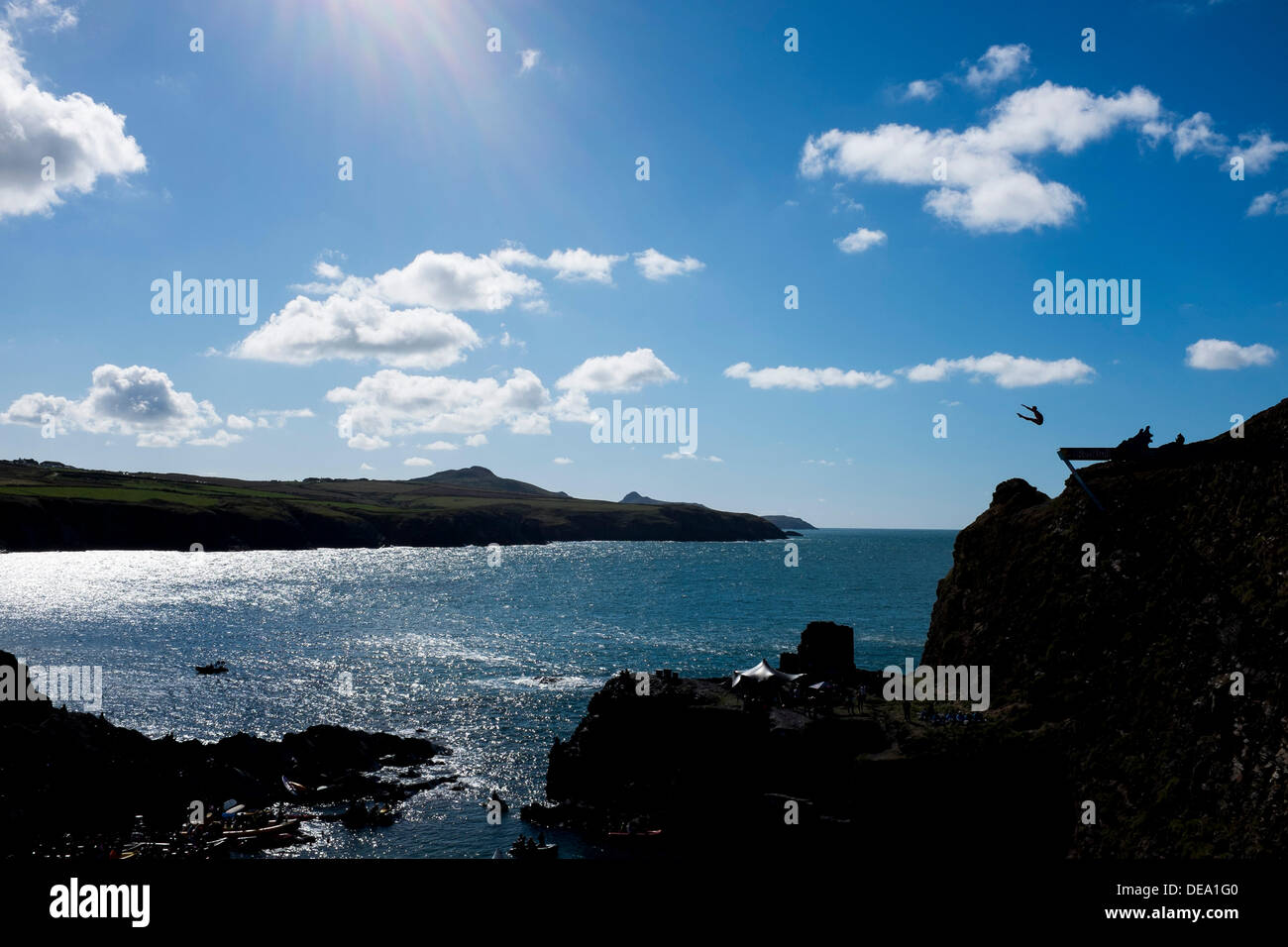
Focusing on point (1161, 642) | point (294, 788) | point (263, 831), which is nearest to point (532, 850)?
point (263, 831)

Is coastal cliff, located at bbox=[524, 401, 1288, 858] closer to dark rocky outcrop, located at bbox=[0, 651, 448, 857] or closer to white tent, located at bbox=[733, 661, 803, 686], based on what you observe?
white tent, located at bbox=[733, 661, 803, 686]

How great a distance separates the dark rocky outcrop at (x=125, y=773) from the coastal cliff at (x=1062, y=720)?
18.5 meters

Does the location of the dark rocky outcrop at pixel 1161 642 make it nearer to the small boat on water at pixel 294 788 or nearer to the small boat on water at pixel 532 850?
the small boat on water at pixel 532 850

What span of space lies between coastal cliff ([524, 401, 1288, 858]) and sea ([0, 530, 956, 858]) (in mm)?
8521

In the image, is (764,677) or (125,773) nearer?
(125,773)

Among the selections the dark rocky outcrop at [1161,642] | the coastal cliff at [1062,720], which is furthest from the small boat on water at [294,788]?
the dark rocky outcrop at [1161,642]

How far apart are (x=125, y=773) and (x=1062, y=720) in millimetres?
58155

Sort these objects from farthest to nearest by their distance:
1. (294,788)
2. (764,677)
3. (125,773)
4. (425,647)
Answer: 1. (425,647)
2. (294,788)
3. (764,677)
4. (125,773)

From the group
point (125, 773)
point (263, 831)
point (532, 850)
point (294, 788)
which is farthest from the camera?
point (294, 788)

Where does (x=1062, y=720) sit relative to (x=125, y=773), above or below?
above

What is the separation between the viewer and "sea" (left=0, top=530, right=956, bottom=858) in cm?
5925

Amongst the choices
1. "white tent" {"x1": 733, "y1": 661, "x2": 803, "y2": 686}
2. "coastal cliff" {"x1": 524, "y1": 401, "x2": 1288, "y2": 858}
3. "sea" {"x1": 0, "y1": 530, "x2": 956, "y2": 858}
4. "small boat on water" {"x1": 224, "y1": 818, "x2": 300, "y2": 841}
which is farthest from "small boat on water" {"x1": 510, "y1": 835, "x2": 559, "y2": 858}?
"white tent" {"x1": 733, "y1": 661, "x2": 803, "y2": 686}

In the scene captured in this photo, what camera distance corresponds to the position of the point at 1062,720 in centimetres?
3859

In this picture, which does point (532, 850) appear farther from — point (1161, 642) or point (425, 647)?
point (425, 647)
